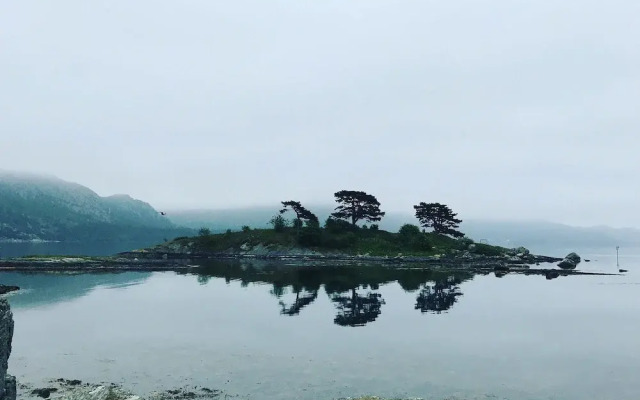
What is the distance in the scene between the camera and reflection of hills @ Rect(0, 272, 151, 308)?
63.3 m

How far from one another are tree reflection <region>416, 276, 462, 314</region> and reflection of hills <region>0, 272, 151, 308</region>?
54.6 metres

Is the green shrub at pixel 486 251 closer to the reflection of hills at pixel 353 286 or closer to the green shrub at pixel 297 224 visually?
the reflection of hills at pixel 353 286

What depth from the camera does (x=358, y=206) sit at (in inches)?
6732

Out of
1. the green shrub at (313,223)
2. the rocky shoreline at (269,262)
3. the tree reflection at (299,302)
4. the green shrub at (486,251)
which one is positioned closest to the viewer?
the tree reflection at (299,302)

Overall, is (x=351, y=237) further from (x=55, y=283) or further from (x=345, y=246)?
(x=55, y=283)

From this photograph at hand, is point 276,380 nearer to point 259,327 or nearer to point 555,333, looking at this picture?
point 259,327

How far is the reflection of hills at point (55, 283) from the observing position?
6328 cm

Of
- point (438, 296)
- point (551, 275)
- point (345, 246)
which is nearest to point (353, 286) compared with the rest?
point (438, 296)

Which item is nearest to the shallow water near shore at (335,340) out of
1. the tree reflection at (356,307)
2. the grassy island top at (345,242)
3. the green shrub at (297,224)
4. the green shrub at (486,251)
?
the tree reflection at (356,307)

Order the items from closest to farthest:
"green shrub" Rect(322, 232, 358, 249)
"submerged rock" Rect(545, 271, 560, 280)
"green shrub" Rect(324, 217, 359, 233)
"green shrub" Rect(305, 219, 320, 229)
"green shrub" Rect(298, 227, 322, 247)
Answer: "submerged rock" Rect(545, 271, 560, 280) < "green shrub" Rect(322, 232, 358, 249) < "green shrub" Rect(298, 227, 322, 247) < "green shrub" Rect(305, 219, 320, 229) < "green shrub" Rect(324, 217, 359, 233)

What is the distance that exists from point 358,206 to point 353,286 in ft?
309

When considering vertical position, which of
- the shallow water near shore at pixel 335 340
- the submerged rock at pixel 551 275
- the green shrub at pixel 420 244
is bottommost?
the shallow water near shore at pixel 335 340

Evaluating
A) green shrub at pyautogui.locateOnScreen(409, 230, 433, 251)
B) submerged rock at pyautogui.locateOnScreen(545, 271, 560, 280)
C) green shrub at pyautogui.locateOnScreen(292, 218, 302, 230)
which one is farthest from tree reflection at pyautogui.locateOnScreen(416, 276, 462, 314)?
green shrub at pyautogui.locateOnScreen(292, 218, 302, 230)

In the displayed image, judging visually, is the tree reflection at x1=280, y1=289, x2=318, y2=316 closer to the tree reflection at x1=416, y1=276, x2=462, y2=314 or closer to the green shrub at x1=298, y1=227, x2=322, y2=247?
the tree reflection at x1=416, y1=276, x2=462, y2=314
